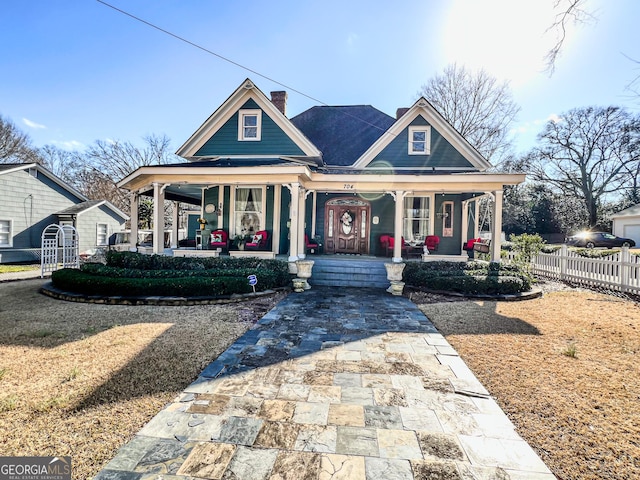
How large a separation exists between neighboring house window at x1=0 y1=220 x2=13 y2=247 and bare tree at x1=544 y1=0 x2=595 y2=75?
2211 centimetres

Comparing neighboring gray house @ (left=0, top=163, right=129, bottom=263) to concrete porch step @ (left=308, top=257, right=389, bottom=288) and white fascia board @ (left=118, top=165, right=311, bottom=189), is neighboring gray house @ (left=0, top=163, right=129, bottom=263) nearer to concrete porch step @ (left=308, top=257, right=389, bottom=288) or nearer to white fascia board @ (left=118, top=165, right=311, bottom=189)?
white fascia board @ (left=118, top=165, right=311, bottom=189)

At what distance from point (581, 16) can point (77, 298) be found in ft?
38.8

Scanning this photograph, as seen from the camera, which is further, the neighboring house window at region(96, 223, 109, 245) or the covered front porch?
the neighboring house window at region(96, 223, 109, 245)

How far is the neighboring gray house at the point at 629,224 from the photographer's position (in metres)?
25.9

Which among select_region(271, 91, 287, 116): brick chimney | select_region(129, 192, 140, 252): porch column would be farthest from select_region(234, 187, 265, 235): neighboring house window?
select_region(271, 91, 287, 116): brick chimney

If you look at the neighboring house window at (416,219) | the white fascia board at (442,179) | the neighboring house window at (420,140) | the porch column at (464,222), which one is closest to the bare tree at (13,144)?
the white fascia board at (442,179)

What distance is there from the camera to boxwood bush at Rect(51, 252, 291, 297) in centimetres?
750

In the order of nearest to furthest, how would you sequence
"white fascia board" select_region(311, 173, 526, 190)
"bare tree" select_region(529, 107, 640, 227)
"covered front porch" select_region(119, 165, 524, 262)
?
"white fascia board" select_region(311, 173, 526, 190)
"covered front porch" select_region(119, 165, 524, 262)
"bare tree" select_region(529, 107, 640, 227)

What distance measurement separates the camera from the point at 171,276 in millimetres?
8250

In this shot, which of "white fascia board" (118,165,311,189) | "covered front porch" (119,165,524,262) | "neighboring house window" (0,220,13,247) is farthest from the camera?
"neighboring house window" (0,220,13,247)

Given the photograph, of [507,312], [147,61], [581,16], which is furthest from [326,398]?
[147,61]

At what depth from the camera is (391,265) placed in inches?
352

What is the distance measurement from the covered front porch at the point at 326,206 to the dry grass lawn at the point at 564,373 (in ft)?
12.3

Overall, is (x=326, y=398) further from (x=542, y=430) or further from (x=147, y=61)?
(x=147, y=61)
